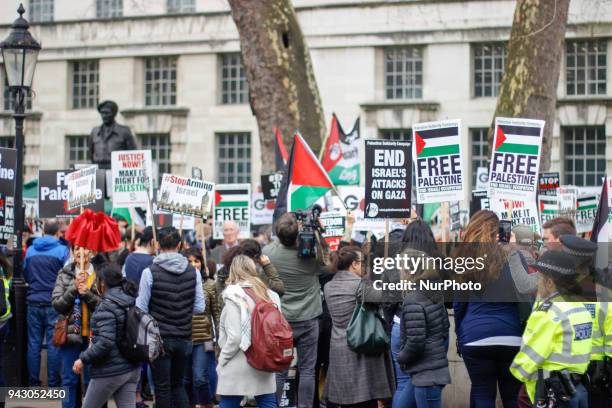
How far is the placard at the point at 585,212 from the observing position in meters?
16.3

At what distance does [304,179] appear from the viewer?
14422 millimetres

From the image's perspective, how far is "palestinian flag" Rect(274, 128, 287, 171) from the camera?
1825cm

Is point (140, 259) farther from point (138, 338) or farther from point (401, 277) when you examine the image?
point (401, 277)

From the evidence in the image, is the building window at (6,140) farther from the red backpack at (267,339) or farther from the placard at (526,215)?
the red backpack at (267,339)

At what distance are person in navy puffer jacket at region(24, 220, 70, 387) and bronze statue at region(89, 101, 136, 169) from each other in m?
4.69

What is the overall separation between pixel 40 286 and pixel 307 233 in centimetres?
352

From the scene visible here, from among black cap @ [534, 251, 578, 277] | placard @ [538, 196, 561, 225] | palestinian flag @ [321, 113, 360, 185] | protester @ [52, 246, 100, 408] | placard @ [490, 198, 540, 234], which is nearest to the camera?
black cap @ [534, 251, 578, 277]

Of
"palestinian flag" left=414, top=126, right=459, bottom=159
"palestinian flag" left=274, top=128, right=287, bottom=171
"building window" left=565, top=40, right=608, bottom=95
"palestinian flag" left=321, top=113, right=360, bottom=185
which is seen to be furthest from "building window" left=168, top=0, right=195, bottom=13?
"palestinian flag" left=414, top=126, right=459, bottom=159

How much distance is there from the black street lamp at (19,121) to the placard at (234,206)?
387 centimetres

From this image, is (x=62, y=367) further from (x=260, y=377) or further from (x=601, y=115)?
(x=601, y=115)

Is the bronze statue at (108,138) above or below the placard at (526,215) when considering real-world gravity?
above

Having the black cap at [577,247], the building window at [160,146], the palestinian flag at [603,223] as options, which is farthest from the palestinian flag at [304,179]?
the building window at [160,146]

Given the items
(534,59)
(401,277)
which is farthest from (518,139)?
(534,59)

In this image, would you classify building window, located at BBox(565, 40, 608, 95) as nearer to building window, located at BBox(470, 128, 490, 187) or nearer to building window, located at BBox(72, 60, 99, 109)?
building window, located at BBox(470, 128, 490, 187)
